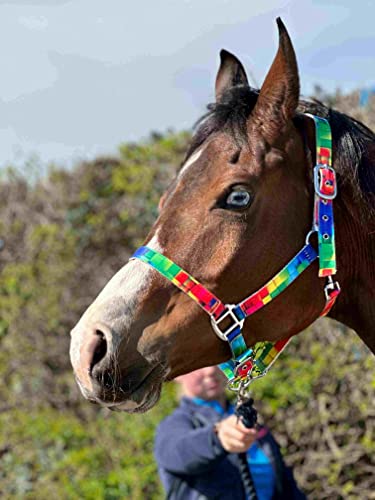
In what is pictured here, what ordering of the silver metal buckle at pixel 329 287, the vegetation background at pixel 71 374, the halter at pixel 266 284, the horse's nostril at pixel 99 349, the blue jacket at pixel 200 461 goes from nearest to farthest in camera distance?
the horse's nostril at pixel 99 349 → the halter at pixel 266 284 → the silver metal buckle at pixel 329 287 → the blue jacket at pixel 200 461 → the vegetation background at pixel 71 374

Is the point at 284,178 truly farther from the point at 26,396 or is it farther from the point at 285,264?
the point at 26,396

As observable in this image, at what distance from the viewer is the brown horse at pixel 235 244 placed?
91.4 inches

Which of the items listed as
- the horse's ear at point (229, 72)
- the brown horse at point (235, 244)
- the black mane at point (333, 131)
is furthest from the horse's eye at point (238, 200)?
the horse's ear at point (229, 72)

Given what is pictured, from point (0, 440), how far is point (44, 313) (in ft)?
4.58

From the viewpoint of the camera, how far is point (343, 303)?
265cm

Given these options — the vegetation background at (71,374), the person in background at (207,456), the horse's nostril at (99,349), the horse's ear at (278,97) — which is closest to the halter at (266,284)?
the horse's ear at (278,97)

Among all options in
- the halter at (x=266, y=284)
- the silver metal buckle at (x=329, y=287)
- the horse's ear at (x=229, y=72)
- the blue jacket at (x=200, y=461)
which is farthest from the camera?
the blue jacket at (x=200, y=461)

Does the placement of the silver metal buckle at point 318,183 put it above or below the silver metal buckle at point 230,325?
above

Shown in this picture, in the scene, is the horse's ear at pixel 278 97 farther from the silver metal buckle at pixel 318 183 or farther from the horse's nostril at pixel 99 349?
the horse's nostril at pixel 99 349

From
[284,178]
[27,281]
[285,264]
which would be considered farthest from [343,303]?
[27,281]

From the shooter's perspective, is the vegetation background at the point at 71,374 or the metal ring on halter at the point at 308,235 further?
the vegetation background at the point at 71,374

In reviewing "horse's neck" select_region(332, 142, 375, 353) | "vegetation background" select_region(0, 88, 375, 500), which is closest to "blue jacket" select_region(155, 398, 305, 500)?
"horse's neck" select_region(332, 142, 375, 353)

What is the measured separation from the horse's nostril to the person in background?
1222 mm

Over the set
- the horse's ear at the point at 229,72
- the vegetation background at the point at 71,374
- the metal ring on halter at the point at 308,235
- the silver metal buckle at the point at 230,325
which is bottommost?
the vegetation background at the point at 71,374
